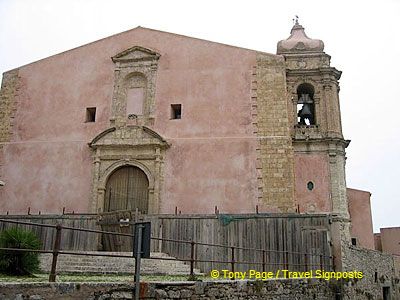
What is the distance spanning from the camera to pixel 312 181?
1914 centimetres

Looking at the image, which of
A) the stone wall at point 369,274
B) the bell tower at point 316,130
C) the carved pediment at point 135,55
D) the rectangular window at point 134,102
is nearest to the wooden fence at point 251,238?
the stone wall at point 369,274

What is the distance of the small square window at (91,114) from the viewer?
18.3m

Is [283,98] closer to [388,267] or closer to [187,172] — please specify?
[187,172]

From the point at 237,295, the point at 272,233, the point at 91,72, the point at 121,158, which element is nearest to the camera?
the point at 237,295

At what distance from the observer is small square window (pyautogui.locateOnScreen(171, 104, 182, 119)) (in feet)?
58.5

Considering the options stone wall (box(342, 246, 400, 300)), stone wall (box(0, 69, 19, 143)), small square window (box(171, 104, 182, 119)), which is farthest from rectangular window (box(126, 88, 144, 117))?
stone wall (box(342, 246, 400, 300))

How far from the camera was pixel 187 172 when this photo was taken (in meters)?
16.8

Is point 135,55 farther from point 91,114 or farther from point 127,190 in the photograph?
point 127,190

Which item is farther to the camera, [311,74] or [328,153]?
[311,74]

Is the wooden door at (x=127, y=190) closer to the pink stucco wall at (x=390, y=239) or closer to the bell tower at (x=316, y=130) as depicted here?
the bell tower at (x=316, y=130)

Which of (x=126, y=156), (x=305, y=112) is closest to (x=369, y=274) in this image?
(x=305, y=112)

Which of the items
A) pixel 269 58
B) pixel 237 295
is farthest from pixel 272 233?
pixel 269 58

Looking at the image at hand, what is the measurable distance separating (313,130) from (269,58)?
4.29 m

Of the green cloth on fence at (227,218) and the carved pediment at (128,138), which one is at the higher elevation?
Answer: the carved pediment at (128,138)
